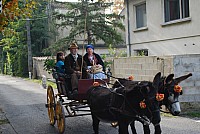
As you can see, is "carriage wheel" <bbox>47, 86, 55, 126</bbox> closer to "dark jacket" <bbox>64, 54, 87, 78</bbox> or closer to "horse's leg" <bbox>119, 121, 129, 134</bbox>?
"dark jacket" <bbox>64, 54, 87, 78</bbox>

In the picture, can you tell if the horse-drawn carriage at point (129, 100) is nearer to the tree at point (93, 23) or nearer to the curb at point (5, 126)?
the curb at point (5, 126)

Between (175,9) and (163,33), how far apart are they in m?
1.32

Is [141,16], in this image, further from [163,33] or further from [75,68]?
[75,68]

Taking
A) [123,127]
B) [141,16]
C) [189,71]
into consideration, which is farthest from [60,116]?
[141,16]

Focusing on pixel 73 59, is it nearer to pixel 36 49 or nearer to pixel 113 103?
pixel 113 103

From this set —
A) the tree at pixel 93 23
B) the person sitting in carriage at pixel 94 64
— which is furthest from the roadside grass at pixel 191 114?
the tree at pixel 93 23

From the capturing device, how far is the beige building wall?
13.9 metres

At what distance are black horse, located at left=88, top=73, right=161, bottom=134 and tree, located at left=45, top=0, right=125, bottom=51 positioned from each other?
1576 centimetres

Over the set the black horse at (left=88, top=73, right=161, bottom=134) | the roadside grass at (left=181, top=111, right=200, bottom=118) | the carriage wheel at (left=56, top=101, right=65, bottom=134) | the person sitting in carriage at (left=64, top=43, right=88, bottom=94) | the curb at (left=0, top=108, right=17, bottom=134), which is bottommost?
the curb at (left=0, top=108, right=17, bottom=134)

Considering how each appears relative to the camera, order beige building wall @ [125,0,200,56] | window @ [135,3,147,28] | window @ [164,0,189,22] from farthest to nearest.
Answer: window @ [135,3,147,28] < window @ [164,0,189,22] < beige building wall @ [125,0,200,56]

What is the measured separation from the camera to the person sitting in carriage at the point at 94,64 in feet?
25.1

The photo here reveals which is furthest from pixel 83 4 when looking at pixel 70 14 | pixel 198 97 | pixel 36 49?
pixel 198 97

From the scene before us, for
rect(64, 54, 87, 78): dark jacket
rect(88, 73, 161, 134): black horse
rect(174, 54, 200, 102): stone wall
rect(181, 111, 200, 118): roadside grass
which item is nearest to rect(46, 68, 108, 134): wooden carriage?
rect(64, 54, 87, 78): dark jacket

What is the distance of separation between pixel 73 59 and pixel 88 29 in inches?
550
